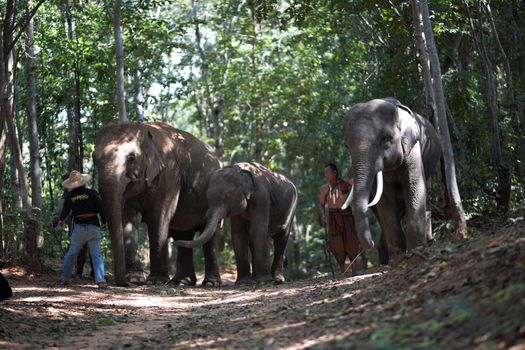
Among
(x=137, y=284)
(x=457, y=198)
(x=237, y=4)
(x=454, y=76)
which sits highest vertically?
(x=237, y=4)

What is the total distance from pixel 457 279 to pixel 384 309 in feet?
1.95

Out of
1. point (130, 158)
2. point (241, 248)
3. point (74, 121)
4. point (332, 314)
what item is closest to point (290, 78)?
point (74, 121)

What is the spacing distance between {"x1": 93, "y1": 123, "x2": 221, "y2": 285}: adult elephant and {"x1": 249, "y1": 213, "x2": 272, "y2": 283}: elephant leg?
690mm

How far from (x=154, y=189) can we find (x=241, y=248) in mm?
1868

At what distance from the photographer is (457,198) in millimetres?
12344

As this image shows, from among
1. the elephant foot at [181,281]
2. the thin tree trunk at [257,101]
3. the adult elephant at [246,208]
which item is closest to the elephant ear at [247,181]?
the adult elephant at [246,208]

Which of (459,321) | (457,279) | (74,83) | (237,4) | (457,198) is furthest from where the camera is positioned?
(237,4)

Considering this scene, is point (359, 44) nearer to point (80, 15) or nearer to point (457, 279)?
point (80, 15)

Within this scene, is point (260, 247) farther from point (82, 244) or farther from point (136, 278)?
point (82, 244)

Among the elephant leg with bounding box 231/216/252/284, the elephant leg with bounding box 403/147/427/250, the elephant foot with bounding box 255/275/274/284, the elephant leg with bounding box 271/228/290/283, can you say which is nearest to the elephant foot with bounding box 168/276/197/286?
the elephant leg with bounding box 231/216/252/284

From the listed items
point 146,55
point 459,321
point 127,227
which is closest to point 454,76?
point 127,227

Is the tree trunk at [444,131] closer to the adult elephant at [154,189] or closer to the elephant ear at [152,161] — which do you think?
the adult elephant at [154,189]

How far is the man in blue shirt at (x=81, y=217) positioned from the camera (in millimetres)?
13719

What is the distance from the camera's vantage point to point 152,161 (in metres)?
15.3
